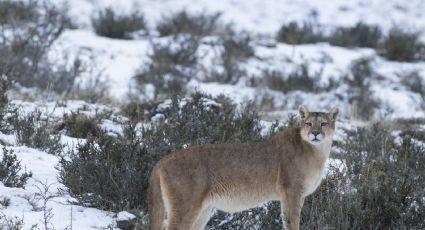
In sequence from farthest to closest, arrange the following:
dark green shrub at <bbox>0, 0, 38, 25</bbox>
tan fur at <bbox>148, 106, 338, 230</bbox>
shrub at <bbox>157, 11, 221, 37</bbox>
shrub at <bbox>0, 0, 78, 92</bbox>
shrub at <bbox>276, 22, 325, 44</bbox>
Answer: shrub at <bbox>276, 22, 325, 44</bbox>, shrub at <bbox>157, 11, 221, 37</bbox>, dark green shrub at <bbox>0, 0, 38, 25</bbox>, shrub at <bbox>0, 0, 78, 92</bbox>, tan fur at <bbox>148, 106, 338, 230</bbox>

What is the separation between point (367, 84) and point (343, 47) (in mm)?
3768

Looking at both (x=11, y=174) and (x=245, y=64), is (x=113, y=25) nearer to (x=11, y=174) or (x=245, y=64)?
(x=245, y=64)

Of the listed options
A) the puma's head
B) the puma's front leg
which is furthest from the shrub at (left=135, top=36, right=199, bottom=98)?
the puma's front leg

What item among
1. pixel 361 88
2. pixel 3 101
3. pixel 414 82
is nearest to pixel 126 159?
pixel 3 101

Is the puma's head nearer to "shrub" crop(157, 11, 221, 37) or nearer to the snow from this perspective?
the snow

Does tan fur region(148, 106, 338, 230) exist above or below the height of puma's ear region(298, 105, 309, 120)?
below

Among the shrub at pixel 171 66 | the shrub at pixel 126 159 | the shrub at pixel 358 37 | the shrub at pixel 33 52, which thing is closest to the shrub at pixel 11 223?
the shrub at pixel 126 159

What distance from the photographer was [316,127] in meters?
6.31

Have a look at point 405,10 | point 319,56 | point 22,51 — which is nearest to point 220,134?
point 22,51

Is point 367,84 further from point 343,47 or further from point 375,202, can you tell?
point 375,202

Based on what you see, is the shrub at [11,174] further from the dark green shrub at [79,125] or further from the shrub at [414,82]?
the shrub at [414,82]

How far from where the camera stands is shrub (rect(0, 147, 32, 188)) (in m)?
6.51

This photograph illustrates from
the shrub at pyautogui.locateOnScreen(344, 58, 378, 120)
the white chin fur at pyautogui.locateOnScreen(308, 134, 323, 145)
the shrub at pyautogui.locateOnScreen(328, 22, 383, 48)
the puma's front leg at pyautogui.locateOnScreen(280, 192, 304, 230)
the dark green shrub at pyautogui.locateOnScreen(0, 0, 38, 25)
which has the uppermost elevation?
the white chin fur at pyautogui.locateOnScreen(308, 134, 323, 145)

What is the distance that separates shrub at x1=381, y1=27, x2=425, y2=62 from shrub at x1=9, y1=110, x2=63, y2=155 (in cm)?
1151
